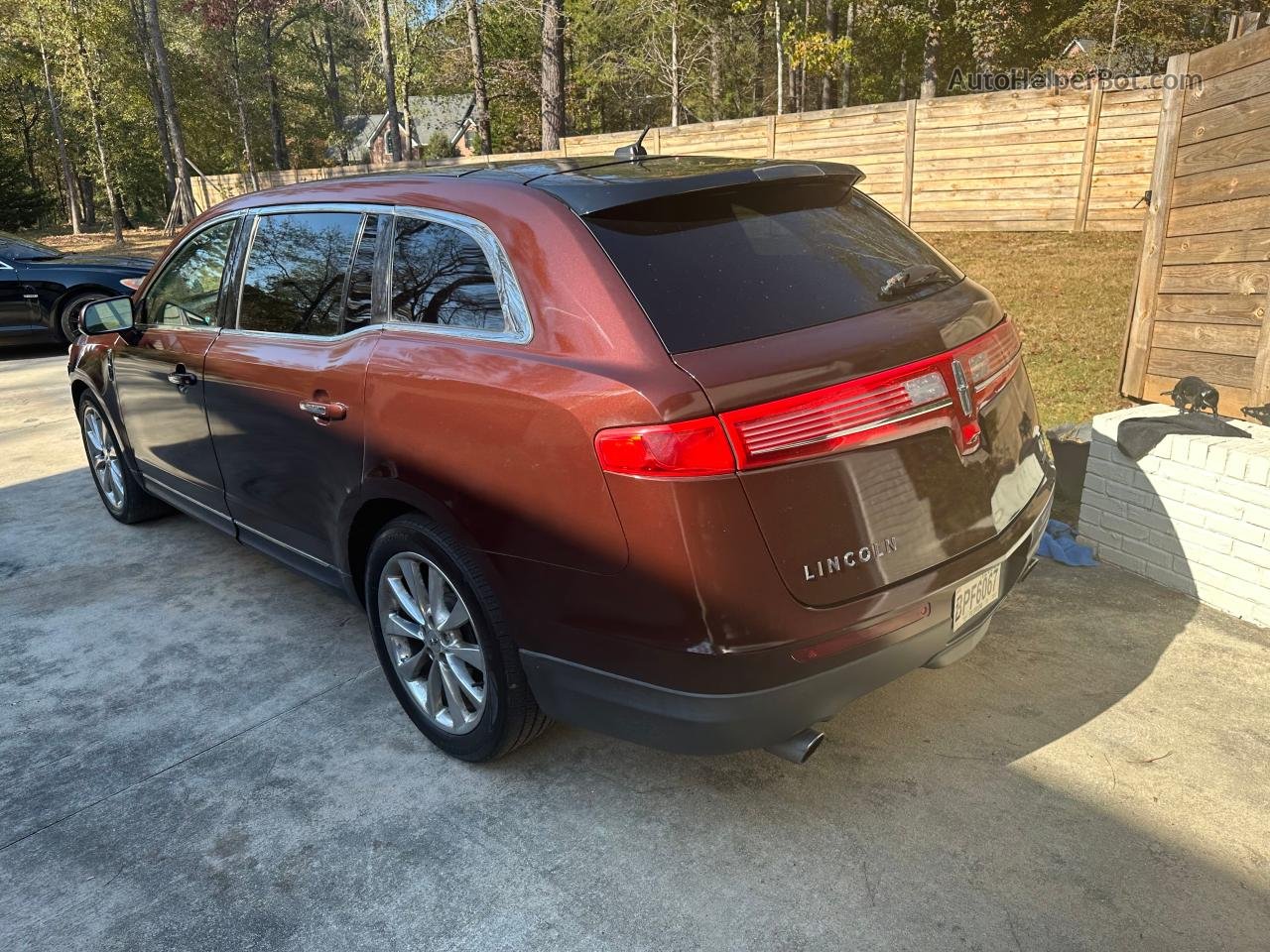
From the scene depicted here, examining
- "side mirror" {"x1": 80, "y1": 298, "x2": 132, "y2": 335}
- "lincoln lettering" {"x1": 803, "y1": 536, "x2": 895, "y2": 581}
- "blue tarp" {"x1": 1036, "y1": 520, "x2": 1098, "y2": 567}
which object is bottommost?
"blue tarp" {"x1": 1036, "y1": 520, "x2": 1098, "y2": 567}

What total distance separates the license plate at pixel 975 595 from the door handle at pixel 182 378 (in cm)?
313

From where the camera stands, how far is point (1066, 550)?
4090mm

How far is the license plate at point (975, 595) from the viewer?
A: 2.46m

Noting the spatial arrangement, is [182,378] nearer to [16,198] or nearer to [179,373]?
[179,373]

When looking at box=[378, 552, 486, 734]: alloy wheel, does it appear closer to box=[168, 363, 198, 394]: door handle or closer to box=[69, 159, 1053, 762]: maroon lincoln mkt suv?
box=[69, 159, 1053, 762]: maroon lincoln mkt suv

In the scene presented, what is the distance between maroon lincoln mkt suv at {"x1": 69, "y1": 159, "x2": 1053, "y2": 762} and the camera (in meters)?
2.14

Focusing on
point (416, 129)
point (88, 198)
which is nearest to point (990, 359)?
point (88, 198)

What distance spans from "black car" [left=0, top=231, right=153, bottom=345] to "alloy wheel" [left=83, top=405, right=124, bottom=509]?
6363mm

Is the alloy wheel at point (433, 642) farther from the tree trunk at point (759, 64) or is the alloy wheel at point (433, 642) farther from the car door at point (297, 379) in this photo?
the tree trunk at point (759, 64)

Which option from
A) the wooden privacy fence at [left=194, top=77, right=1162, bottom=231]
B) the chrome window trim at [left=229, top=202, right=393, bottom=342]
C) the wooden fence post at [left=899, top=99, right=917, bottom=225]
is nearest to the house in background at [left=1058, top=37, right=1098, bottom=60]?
the wooden privacy fence at [left=194, top=77, right=1162, bottom=231]

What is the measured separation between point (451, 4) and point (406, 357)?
26317 mm

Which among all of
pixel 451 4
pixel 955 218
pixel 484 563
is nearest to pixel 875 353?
pixel 484 563

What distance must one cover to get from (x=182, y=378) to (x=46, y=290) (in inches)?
343

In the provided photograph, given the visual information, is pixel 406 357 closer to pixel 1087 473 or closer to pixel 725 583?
Result: pixel 725 583
